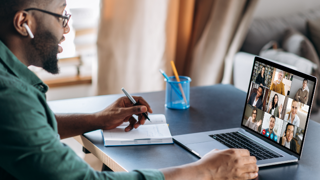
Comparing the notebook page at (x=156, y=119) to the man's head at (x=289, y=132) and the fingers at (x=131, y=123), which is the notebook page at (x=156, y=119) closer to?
the fingers at (x=131, y=123)

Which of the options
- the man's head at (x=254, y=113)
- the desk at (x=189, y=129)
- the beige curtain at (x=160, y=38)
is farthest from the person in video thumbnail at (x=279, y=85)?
the beige curtain at (x=160, y=38)

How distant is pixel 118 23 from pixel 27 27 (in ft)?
5.37

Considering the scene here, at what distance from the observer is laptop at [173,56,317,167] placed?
0.94 metres

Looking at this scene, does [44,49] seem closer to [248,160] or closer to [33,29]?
[33,29]

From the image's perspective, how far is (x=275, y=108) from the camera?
101 centimetres

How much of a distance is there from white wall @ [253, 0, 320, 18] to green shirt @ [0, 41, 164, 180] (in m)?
2.73

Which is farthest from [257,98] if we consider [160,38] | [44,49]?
[160,38]

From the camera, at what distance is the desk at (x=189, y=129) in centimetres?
91

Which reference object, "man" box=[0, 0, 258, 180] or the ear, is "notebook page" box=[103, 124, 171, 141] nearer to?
"man" box=[0, 0, 258, 180]

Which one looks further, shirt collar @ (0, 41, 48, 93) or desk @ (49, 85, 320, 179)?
desk @ (49, 85, 320, 179)

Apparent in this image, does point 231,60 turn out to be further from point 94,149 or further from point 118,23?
point 94,149

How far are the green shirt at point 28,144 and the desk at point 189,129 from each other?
0.24 meters

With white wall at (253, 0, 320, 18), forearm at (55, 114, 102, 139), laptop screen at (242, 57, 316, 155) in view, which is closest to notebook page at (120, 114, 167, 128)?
forearm at (55, 114, 102, 139)

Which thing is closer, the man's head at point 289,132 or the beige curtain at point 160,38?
the man's head at point 289,132
